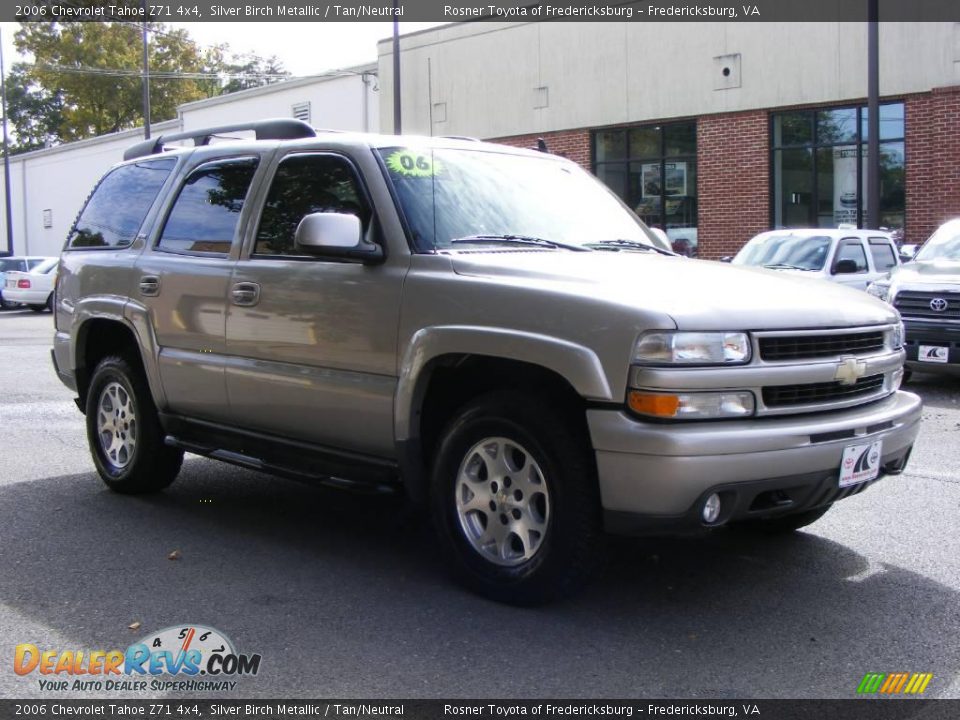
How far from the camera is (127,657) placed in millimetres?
3943

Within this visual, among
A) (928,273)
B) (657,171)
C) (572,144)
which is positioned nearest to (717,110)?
(657,171)

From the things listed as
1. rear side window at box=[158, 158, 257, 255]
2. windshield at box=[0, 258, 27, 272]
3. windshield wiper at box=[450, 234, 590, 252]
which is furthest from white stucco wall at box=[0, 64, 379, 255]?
windshield wiper at box=[450, 234, 590, 252]

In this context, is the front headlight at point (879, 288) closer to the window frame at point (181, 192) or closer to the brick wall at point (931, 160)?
the brick wall at point (931, 160)

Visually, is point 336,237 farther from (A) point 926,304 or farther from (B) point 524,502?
(A) point 926,304

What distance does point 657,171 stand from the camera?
23312mm

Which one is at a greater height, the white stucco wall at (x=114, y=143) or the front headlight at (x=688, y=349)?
the white stucco wall at (x=114, y=143)

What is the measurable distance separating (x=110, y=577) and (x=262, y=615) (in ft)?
3.17

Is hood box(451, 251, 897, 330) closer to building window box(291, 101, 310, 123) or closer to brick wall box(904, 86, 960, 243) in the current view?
brick wall box(904, 86, 960, 243)

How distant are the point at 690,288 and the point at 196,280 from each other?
2766 millimetres

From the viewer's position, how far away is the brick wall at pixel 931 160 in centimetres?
1873

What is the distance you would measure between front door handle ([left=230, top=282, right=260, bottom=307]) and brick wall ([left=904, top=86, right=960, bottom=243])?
16.4 m

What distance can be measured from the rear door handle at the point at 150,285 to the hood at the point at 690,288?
2.18 m

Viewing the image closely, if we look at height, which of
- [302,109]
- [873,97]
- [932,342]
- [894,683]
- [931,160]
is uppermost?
[302,109]

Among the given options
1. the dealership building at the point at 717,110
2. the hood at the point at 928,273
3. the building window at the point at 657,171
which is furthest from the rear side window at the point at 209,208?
the building window at the point at 657,171
